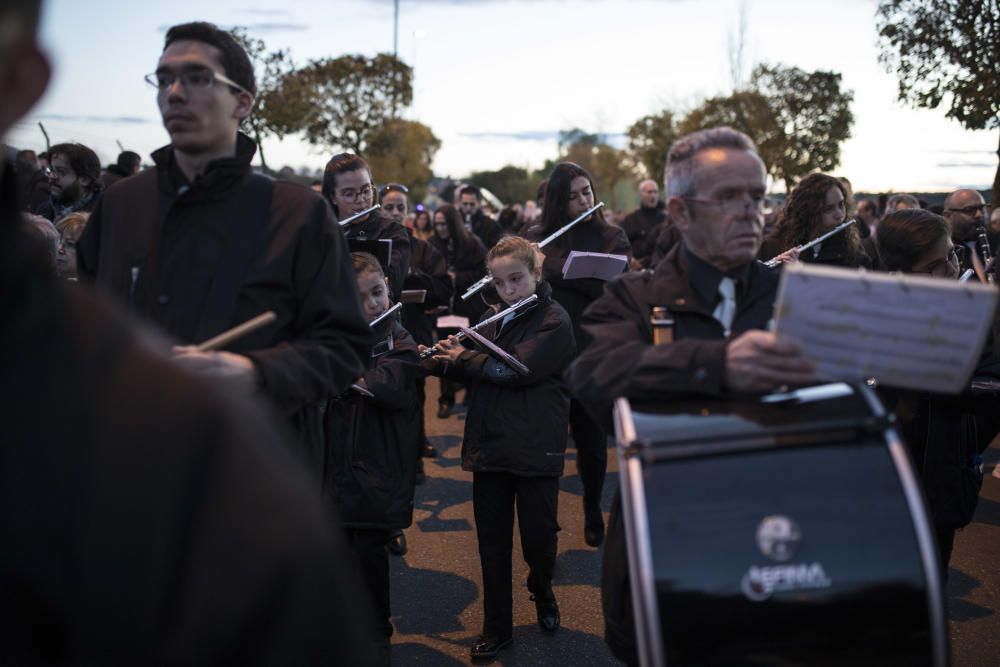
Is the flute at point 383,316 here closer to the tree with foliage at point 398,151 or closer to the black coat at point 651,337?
the black coat at point 651,337

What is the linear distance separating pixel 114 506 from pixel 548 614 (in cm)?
437

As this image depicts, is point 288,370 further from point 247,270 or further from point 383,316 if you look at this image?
point 383,316

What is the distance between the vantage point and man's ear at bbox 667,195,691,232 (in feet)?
9.69

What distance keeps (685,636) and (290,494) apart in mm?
1575

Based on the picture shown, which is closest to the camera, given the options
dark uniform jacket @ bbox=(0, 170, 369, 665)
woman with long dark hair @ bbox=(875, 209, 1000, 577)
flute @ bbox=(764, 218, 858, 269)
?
dark uniform jacket @ bbox=(0, 170, 369, 665)

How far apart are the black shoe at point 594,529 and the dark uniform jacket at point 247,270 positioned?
3.62 metres

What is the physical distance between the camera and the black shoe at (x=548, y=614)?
16.3 ft

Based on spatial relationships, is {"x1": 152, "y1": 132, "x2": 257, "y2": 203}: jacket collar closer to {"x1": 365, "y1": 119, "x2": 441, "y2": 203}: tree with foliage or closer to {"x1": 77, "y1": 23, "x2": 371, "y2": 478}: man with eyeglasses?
{"x1": 77, "y1": 23, "x2": 371, "y2": 478}: man with eyeglasses

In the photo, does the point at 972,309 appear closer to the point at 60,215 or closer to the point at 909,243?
the point at 909,243

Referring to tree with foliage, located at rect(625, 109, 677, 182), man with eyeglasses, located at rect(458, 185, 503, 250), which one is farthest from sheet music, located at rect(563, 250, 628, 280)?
tree with foliage, located at rect(625, 109, 677, 182)

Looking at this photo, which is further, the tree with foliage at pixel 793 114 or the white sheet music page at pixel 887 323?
the tree with foliage at pixel 793 114

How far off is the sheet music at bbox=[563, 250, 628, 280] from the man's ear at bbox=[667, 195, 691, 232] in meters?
3.45

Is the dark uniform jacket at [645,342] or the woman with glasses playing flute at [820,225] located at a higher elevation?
the woman with glasses playing flute at [820,225]

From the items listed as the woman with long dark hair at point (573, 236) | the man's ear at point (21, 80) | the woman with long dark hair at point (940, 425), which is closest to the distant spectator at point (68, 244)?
the woman with long dark hair at point (573, 236)
